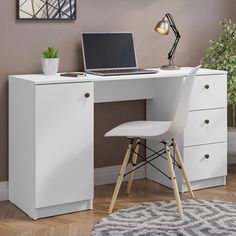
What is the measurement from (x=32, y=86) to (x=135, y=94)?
37.0 inches

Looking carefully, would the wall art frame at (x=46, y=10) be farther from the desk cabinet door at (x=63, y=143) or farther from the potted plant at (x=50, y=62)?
the desk cabinet door at (x=63, y=143)

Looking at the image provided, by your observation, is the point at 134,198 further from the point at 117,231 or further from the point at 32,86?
the point at 32,86

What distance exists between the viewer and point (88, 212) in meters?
3.57

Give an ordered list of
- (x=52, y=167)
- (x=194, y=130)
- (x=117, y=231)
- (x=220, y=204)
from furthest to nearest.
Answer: (x=194, y=130) → (x=220, y=204) → (x=52, y=167) → (x=117, y=231)

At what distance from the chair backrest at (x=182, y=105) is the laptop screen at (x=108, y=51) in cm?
74

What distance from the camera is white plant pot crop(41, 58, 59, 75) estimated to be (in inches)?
143

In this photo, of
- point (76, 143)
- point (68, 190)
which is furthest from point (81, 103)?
point (68, 190)

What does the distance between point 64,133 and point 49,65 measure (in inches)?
18.7

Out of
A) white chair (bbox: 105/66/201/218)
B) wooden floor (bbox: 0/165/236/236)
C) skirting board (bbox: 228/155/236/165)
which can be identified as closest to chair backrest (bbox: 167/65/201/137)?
white chair (bbox: 105/66/201/218)

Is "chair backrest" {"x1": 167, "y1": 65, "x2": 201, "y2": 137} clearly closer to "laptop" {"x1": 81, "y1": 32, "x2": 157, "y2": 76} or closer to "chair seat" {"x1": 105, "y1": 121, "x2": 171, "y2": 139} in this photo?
"chair seat" {"x1": 105, "y1": 121, "x2": 171, "y2": 139}

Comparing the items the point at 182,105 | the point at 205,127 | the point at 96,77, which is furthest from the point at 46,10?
the point at 205,127

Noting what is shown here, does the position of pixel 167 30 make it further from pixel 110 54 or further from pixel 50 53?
pixel 50 53

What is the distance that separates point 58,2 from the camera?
3822 millimetres

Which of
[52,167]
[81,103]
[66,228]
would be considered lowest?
[66,228]
